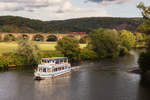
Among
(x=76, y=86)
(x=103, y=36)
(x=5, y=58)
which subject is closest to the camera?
(x=76, y=86)

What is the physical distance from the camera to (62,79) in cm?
4606

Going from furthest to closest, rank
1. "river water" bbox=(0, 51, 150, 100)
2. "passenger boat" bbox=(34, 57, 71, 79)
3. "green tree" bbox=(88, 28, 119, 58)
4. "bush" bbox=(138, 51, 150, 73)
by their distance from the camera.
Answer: "green tree" bbox=(88, 28, 119, 58), "bush" bbox=(138, 51, 150, 73), "passenger boat" bbox=(34, 57, 71, 79), "river water" bbox=(0, 51, 150, 100)

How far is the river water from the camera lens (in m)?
33.5

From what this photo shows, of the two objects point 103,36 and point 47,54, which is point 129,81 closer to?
point 47,54

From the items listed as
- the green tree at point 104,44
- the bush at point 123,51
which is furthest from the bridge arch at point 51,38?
the bush at point 123,51

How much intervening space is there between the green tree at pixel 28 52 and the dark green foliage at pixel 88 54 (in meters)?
21.3

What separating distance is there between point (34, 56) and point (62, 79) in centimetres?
1893

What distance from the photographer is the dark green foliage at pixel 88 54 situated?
80.1 m

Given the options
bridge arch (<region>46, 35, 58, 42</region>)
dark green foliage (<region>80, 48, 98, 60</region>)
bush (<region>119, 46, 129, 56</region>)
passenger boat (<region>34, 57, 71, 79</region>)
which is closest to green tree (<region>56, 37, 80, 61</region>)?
dark green foliage (<region>80, 48, 98, 60</region>)

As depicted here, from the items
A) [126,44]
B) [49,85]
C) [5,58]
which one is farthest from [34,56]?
[126,44]

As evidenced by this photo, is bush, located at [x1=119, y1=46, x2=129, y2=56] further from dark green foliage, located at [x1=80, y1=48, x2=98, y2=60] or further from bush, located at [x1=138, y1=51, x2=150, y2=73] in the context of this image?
bush, located at [x1=138, y1=51, x2=150, y2=73]

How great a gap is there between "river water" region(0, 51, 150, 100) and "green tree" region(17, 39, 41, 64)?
12.1 m

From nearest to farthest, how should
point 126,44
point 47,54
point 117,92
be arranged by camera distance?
point 117,92 → point 47,54 → point 126,44

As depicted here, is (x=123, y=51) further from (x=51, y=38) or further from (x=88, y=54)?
(x=51, y=38)
